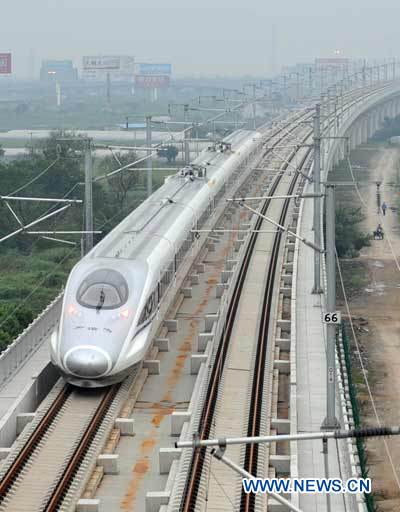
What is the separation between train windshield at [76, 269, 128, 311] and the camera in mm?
30797

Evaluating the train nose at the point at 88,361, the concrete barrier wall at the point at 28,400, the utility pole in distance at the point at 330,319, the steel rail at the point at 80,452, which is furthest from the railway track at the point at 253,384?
the concrete barrier wall at the point at 28,400

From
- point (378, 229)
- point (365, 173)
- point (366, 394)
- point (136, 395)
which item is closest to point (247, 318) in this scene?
point (366, 394)

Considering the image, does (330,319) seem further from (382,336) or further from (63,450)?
(382,336)

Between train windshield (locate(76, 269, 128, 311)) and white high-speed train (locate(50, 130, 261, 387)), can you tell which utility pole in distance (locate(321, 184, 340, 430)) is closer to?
white high-speed train (locate(50, 130, 261, 387))

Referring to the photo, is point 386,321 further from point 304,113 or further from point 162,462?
point 304,113

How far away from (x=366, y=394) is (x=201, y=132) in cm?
11018

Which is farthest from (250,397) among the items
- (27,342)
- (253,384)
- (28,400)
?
(27,342)

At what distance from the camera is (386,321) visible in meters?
57.0

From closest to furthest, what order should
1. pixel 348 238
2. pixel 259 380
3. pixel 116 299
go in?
pixel 116 299, pixel 259 380, pixel 348 238

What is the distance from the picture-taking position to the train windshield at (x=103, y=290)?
101 feet

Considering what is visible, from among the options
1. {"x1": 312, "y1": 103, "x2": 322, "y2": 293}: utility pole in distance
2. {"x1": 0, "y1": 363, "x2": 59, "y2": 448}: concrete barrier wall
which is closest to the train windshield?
{"x1": 0, "y1": 363, "x2": 59, "y2": 448}: concrete barrier wall

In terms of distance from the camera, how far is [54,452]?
2709cm

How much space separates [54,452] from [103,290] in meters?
5.66

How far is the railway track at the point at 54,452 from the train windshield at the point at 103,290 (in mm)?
2501
